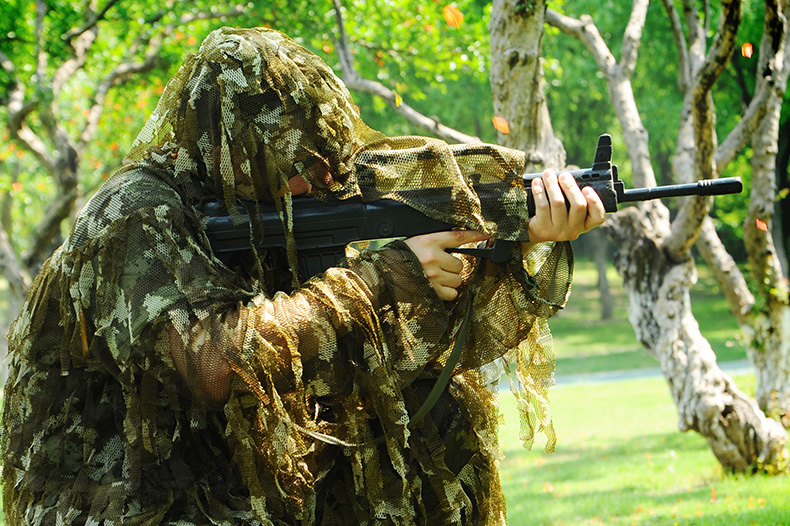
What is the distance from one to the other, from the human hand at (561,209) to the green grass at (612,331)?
1211cm

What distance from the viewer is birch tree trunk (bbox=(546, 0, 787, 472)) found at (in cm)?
568

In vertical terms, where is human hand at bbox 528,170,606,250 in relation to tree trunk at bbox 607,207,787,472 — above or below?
above

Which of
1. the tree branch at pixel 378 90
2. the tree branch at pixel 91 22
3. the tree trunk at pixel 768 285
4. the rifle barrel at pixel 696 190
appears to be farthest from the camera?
the tree branch at pixel 91 22

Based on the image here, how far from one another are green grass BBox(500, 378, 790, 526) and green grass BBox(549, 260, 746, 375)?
4.40 m

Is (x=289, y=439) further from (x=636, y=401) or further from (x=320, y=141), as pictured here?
(x=636, y=401)

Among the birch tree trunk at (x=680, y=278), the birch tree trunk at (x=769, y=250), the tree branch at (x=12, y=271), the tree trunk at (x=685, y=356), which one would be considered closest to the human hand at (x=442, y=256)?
the birch tree trunk at (x=769, y=250)

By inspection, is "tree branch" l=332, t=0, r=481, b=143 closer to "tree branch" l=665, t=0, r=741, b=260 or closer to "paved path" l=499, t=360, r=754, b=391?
"tree branch" l=665, t=0, r=741, b=260

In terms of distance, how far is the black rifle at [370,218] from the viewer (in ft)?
7.38

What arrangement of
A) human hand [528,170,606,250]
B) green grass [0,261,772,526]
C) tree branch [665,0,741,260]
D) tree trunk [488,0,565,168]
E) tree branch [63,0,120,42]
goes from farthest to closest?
tree branch [63,0,120,42] → green grass [0,261,772,526] → tree branch [665,0,741,260] → tree trunk [488,0,565,168] → human hand [528,170,606,250]

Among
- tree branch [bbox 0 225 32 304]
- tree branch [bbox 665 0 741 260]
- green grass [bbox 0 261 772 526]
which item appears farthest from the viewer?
tree branch [bbox 0 225 32 304]

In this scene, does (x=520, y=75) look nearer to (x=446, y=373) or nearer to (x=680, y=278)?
(x=680, y=278)

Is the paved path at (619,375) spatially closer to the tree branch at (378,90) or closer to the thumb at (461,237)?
the tree branch at (378,90)

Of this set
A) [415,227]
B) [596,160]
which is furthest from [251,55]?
[596,160]

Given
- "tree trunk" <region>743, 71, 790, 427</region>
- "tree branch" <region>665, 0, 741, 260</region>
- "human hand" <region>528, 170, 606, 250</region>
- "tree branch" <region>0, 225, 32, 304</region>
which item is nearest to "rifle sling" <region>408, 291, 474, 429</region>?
"human hand" <region>528, 170, 606, 250</region>
